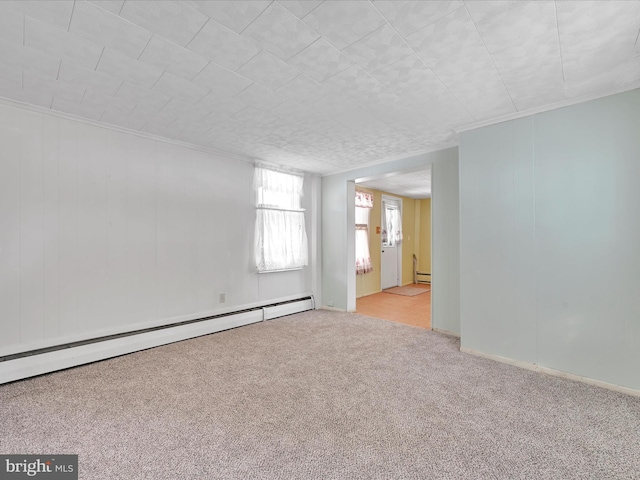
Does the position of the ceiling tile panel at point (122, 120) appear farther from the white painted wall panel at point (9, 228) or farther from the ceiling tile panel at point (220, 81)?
the ceiling tile panel at point (220, 81)

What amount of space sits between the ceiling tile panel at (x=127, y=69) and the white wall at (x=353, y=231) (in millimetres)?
3201

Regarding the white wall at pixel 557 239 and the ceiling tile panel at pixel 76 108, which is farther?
the ceiling tile panel at pixel 76 108

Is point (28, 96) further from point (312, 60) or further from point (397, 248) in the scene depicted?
point (397, 248)

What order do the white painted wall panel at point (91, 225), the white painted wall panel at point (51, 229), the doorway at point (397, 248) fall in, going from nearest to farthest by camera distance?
the white painted wall panel at point (51, 229) < the white painted wall panel at point (91, 225) < the doorway at point (397, 248)

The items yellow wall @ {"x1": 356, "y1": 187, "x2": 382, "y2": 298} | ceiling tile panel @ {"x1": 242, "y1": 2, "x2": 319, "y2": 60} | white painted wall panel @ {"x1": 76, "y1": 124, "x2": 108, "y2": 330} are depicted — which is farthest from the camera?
yellow wall @ {"x1": 356, "y1": 187, "x2": 382, "y2": 298}

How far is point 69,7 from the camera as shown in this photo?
153 centimetres

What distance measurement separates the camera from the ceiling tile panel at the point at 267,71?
6.53 feet

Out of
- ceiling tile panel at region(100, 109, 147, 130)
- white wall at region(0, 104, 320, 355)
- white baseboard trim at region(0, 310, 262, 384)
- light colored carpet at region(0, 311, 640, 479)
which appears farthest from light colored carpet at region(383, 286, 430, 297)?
ceiling tile panel at region(100, 109, 147, 130)

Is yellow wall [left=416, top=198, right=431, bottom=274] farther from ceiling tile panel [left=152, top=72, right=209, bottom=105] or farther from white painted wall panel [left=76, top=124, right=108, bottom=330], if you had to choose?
white painted wall panel [left=76, top=124, right=108, bottom=330]

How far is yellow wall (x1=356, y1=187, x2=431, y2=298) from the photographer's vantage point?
271 inches

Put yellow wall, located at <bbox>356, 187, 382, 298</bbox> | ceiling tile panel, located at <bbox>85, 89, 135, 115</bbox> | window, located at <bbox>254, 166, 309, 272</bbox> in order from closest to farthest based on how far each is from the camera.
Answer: ceiling tile panel, located at <bbox>85, 89, 135, 115</bbox> < window, located at <bbox>254, 166, 309, 272</bbox> < yellow wall, located at <bbox>356, 187, 382, 298</bbox>

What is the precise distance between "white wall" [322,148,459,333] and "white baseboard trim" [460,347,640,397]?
28.7 inches

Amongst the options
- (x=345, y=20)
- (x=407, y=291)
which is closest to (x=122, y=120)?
(x=345, y=20)

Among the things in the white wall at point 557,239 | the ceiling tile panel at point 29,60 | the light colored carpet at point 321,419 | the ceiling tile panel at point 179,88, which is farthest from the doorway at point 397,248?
the ceiling tile panel at point 29,60
